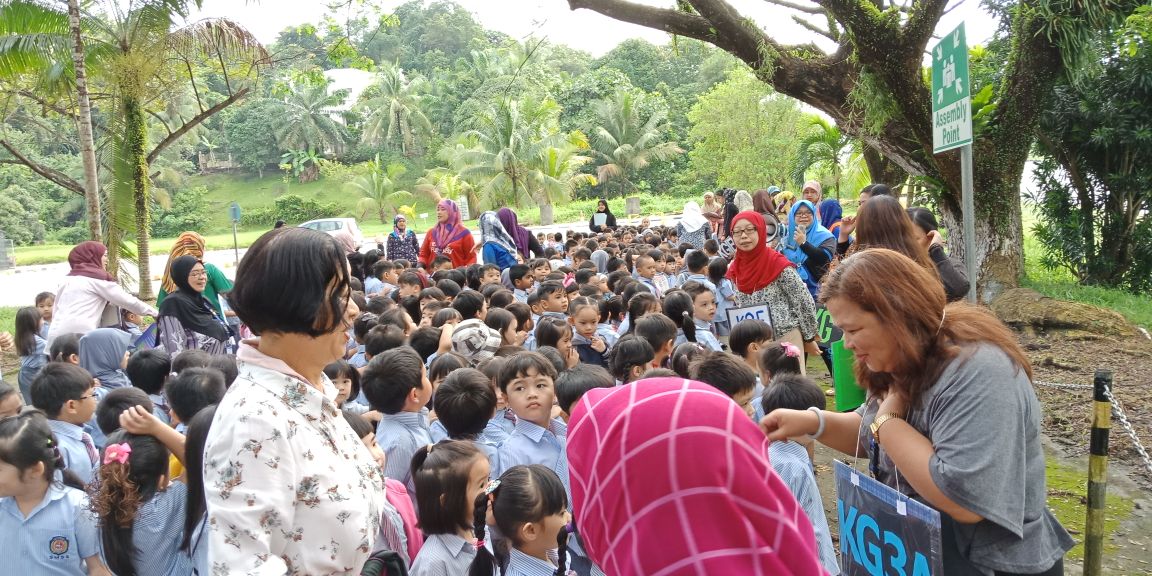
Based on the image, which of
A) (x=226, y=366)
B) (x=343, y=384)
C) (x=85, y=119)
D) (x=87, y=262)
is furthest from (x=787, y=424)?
(x=85, y=119)

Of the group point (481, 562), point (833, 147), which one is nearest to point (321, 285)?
point (481, 562)

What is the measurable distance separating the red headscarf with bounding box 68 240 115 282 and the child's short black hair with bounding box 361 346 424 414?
4171 millimetres

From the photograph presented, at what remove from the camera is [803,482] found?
121 inches

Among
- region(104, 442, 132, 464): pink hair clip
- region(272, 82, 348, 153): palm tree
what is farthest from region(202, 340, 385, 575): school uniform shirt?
region(272, 82, 348, 153): palm tree

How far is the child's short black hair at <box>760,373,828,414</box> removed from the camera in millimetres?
3352

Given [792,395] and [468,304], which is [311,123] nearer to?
[468,304]

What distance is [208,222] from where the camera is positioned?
5016cm

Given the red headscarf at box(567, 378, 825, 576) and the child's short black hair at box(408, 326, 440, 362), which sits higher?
the red headscarf at box(567, 378, 825, 576)

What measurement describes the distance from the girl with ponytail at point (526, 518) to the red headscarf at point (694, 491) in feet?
4.52

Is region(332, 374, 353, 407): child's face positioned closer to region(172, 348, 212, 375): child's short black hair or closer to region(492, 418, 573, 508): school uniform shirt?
region(172, 348, 212, 375): child's short black hair

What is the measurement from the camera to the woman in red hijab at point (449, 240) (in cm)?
1038

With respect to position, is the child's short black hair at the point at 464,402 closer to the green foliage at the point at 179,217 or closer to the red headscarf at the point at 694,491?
the red headscarf at the point at 694,491

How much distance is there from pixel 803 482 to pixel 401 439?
1742 millimetres

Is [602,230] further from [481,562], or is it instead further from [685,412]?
[685,412]
